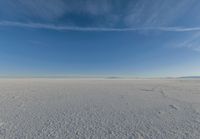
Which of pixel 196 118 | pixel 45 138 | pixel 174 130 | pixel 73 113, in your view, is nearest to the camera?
pixel 45 138

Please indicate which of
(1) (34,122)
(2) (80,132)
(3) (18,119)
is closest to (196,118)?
(2) (80,132)

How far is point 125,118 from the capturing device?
529 cm

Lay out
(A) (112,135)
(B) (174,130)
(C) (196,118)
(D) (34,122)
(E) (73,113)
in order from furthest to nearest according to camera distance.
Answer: (E) (73,113)
(C) (196,118)
(D) (34,122)
(B) (174,130)
(A) (112,135)

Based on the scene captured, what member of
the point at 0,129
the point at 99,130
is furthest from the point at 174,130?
the point at 0,129

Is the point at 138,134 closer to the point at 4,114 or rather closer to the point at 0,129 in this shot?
the point at 0,129

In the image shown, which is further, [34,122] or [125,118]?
[125,118]

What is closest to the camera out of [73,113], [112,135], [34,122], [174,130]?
[112,135]

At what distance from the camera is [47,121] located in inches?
190

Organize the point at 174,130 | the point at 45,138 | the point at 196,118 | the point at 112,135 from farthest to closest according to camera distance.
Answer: the point at 196,118 < the point at 174,130 < the point at 112,135 < the point at 45,138

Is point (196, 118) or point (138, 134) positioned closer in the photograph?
point (138, 134)

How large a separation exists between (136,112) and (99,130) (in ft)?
8.41

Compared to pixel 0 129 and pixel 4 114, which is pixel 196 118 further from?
pixel 4 114

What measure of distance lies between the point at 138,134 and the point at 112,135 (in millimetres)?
809

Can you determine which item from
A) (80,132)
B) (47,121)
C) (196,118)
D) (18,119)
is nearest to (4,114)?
(18,119)
